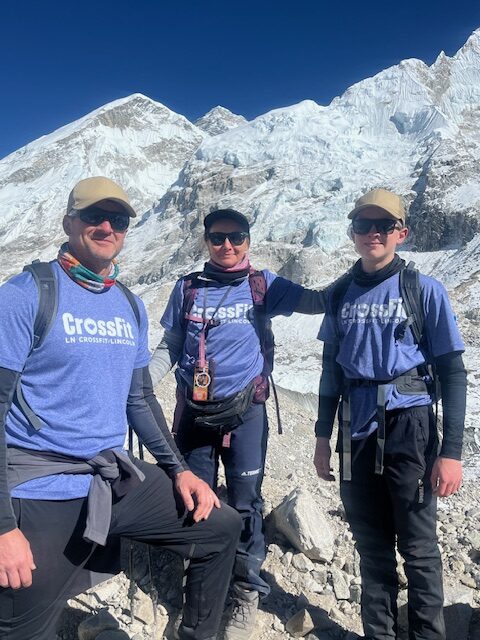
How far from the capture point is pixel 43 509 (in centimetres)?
204

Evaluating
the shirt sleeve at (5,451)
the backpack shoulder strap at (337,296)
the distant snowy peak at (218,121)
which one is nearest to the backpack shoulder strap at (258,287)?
the backpack shoulder strap at (337,296)

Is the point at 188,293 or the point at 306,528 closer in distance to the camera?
the point at 188,293

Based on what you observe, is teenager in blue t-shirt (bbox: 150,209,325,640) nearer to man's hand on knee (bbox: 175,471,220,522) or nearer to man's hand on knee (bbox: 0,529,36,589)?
man's hand on knee (bbox: 175,471,220,522)

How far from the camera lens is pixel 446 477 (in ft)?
8.21


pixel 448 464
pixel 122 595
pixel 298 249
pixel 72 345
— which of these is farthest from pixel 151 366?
pixel 298 249

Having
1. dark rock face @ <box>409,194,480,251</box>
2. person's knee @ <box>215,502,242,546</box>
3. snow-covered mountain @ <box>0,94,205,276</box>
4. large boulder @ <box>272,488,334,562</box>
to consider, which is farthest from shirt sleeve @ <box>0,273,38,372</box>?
snow-covered mountain @ <box>0,94,205,276</box>

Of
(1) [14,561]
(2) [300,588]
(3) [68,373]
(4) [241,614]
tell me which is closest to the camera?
(1) [14,561]

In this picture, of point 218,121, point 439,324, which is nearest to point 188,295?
point 439,324

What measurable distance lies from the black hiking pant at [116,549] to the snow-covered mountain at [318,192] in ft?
18.7

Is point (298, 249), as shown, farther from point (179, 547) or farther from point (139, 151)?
point (139, 151)

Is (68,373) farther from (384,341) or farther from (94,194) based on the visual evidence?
(384,341)

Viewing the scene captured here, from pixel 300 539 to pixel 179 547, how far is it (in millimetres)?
1518

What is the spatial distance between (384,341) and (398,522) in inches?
37.5

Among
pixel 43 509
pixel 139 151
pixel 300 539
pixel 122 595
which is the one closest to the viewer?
pixel 43 509
